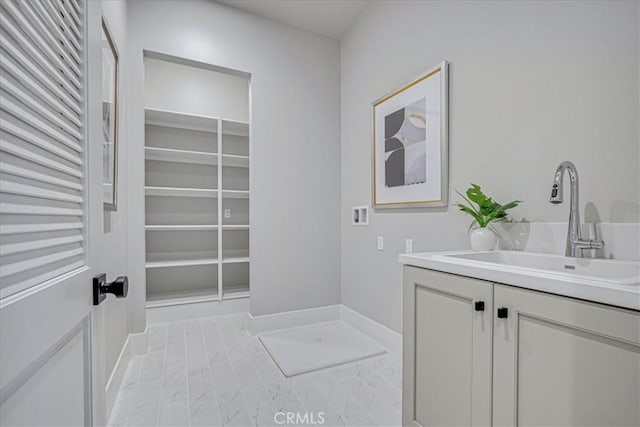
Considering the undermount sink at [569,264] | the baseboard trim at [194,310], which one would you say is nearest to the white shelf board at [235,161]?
the baseboard trim at [194,310]

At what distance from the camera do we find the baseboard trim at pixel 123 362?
1.66 meters

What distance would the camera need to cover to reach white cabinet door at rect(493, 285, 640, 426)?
73 cm

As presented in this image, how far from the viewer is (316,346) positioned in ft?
8.13

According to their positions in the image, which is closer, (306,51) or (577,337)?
(577,337)

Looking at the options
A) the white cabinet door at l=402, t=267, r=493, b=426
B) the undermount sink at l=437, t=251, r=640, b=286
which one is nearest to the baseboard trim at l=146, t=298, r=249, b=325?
the white cabinet door at l=402, t=267, r=493, b=426

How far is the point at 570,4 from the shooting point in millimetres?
1338

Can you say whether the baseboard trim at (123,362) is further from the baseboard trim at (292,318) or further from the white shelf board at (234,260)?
the white shelf board at (234,260)

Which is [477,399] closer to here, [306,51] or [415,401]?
[415,401]

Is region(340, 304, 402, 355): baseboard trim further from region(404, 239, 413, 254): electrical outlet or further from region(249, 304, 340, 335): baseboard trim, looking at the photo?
region(404, 239, 413, 254): electrical outlet

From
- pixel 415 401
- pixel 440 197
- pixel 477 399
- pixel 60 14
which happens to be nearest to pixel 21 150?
pixel 60 14

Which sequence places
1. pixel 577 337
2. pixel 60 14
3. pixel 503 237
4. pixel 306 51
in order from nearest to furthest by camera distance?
pixel 60 14 < pixel 577 337 < pixel 503 237 < pixel 306 51

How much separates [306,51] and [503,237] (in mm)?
2460

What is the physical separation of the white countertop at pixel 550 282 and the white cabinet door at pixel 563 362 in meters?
0.02

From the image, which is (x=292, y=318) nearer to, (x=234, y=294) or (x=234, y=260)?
(x=234, y=294)
